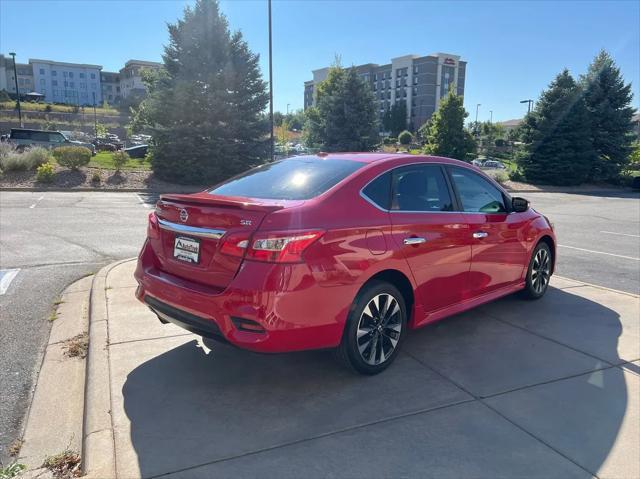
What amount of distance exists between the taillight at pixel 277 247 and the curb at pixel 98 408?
Result: 135 cm

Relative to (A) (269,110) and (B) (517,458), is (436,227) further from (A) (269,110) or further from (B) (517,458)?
(A) (269,110)

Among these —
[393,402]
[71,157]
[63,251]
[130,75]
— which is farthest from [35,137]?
[130,75]

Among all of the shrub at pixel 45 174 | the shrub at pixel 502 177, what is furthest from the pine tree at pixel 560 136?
the shrub at pixel 45 174

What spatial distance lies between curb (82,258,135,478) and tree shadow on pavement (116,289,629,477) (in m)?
0.15

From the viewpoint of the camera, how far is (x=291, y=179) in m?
3.95

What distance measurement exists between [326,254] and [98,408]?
177cm

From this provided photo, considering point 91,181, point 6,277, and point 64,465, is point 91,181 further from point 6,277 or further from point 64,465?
point 64,465

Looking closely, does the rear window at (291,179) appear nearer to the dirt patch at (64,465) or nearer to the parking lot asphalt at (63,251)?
the dirt patch at (64,465)

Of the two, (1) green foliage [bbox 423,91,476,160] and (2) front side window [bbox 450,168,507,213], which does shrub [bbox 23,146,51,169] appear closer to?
(2) front side window [bbox 450,168,507,213]

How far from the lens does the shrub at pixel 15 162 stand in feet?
61.3

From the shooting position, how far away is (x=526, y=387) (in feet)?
12.0

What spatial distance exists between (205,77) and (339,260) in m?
19.1

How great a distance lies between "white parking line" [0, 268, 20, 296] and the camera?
19.4 feet

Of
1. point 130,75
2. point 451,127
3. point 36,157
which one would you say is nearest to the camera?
point 36,157
